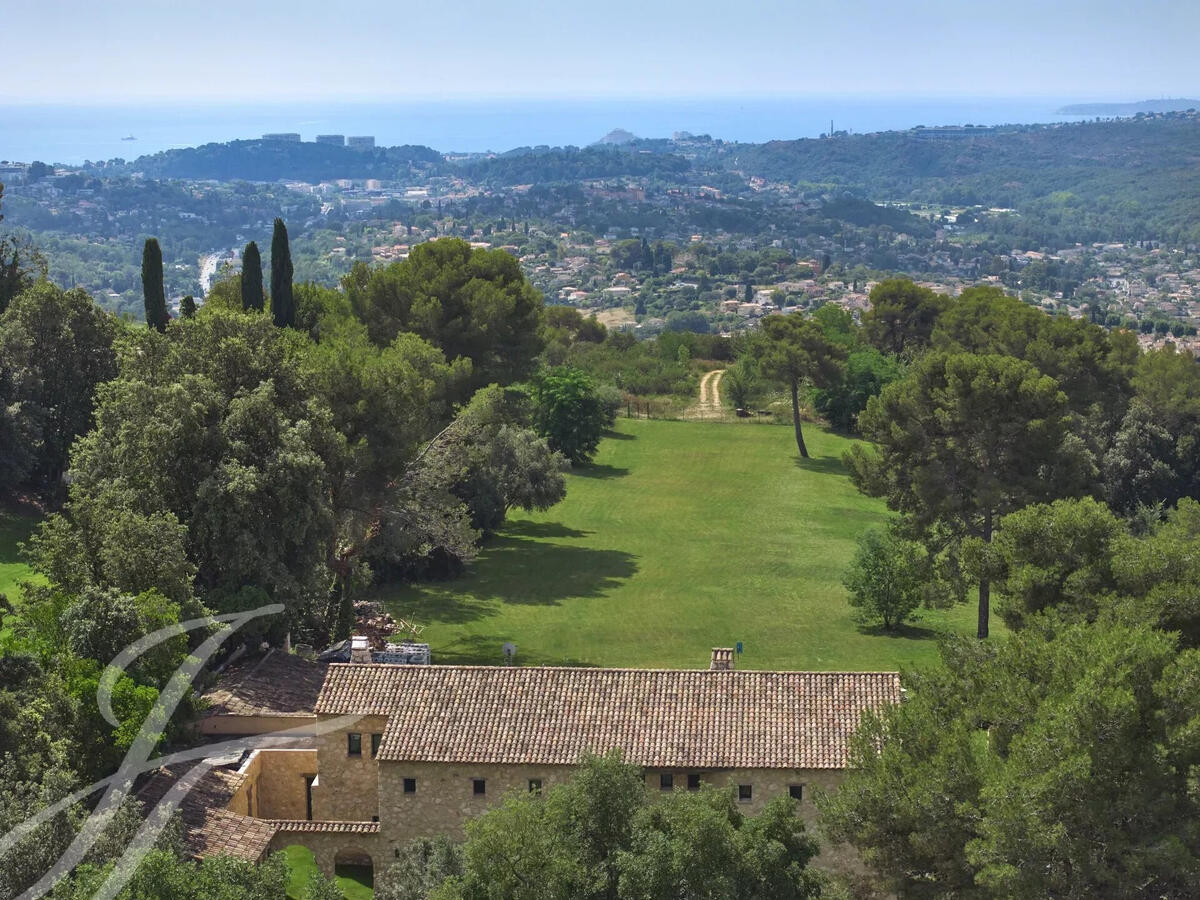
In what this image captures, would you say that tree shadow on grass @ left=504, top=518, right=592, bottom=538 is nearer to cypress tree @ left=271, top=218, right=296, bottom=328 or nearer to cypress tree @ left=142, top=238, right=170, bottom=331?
cypress tree @ left=271, top=218, right=296, bottom=328

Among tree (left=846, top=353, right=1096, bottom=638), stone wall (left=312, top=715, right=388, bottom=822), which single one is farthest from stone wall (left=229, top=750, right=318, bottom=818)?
tree (left=846, top=353, right=1096, bottom=638)

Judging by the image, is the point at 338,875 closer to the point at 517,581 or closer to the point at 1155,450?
the point at 517,581

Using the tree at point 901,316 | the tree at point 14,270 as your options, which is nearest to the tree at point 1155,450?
the tree at point 901,316

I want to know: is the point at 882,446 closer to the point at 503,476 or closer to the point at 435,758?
the point at 503,476

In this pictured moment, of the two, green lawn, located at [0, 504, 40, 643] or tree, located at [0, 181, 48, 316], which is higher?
tree, located at [0, 181, 48, 316]

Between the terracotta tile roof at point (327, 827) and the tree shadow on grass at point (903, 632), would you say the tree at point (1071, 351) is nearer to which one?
the tree shadow on grass at point (903, 632)
